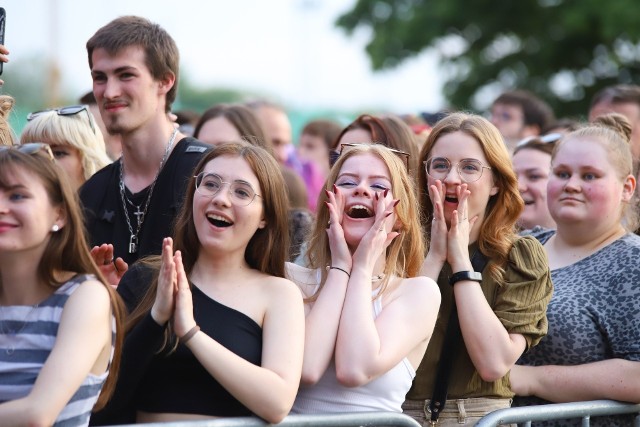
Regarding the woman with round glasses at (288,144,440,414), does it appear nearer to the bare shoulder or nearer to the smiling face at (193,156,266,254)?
the bare shoulder

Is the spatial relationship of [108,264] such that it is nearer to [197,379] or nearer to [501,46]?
[197,379]

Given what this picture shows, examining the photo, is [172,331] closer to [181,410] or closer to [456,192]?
[181,410]

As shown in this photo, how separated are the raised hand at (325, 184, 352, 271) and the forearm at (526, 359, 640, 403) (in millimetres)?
1157

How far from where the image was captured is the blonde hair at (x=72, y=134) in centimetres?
612

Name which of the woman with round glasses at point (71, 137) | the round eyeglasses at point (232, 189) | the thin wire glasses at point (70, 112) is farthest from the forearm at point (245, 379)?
the thin wire glasses at point (70, 112)

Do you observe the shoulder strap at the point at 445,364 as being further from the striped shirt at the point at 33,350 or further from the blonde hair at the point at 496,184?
the striped shirt at the point at 33,350

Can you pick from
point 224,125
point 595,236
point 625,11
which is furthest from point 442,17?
point 595,236

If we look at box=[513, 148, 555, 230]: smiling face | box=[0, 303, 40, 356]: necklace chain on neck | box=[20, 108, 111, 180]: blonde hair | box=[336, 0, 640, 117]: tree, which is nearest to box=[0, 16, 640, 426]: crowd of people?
box=[0, 303, 40, 356]: necklace chain on neck

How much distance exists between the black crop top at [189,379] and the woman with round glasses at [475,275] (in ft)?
3.04

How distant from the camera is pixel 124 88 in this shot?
538 cm

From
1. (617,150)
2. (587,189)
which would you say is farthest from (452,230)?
(617,150)

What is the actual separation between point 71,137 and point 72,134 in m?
0.02

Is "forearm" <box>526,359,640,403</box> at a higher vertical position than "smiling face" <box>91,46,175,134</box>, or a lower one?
lower

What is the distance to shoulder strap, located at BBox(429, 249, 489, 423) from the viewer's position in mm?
4422
